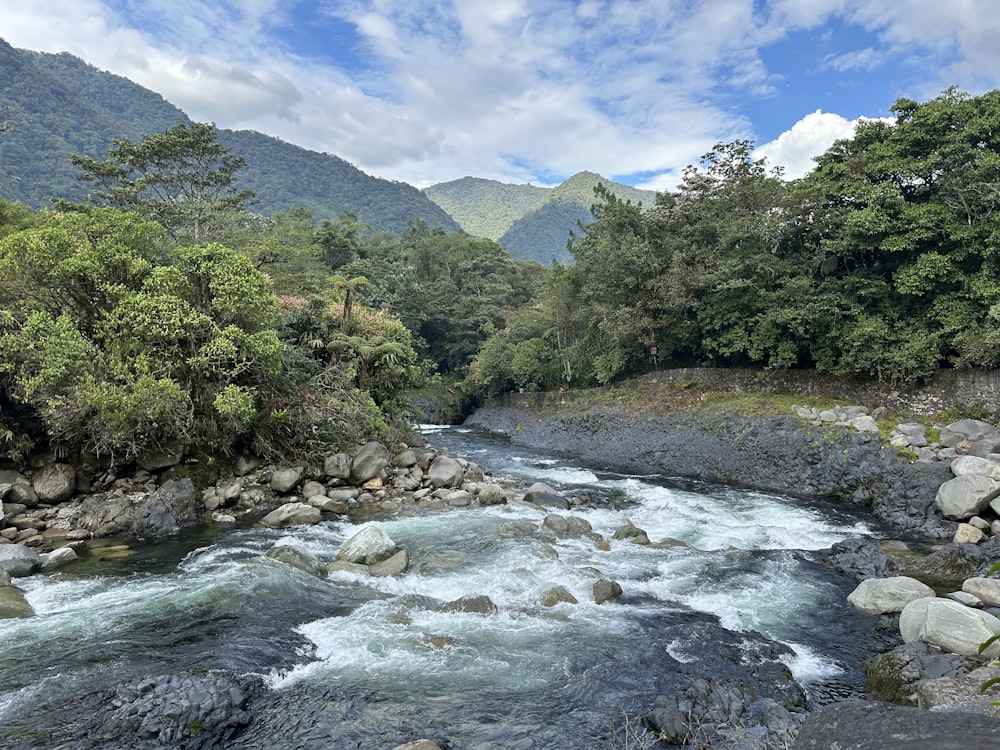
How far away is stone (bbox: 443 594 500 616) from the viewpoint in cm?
909

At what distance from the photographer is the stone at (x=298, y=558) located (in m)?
10.5

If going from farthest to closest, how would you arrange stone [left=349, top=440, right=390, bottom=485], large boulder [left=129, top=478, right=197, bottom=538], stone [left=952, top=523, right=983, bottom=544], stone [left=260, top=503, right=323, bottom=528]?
stone [left=349, top=440, right=390, bottom=485], stone [left=260, top=503, right=323, bottom=528], large boulder [left=129, top=478, right=197, bottom=538], stone [left=952, top=523, right=983, bottom=544]

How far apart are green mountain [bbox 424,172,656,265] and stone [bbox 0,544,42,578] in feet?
438

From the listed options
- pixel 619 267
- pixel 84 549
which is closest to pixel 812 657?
pixel 84 549

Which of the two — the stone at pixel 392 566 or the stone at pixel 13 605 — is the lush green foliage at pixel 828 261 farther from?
the stone at pixel 13 605

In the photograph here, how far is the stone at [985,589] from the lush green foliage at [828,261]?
39.0 ft

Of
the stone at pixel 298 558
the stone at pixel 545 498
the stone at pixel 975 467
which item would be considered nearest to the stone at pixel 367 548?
the stone at pixel 298 558

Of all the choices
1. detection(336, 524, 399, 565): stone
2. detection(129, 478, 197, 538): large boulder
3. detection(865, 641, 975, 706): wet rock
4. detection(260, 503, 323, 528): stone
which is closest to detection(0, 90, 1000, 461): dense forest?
detection(129, 478, 197, 538): large boulder

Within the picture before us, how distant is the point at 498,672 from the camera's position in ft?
24.4

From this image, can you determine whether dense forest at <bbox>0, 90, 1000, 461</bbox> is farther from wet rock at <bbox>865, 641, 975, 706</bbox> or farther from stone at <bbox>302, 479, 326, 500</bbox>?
wet rock at <bbox>865, 641, 975, 706</bbox>

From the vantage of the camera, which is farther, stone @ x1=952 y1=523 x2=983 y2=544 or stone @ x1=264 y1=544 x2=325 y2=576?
stone @ x1=952 y1=523 x2=983 y2=544

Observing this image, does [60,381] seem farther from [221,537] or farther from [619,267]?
[619,267]

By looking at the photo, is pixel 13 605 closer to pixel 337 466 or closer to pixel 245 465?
pixel 245 465

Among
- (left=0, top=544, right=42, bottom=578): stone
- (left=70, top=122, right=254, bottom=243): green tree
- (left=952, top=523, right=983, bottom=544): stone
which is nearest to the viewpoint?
(left=0, top=544, right=42, bottom=578): stone
